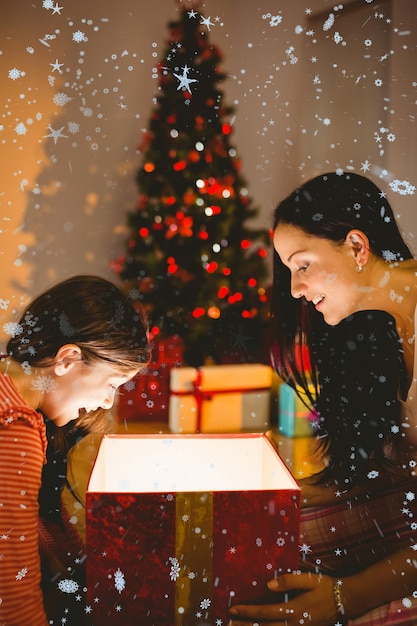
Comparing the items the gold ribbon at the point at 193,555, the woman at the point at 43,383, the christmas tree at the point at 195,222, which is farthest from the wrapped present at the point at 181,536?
the christmas tree at the point at 195,222

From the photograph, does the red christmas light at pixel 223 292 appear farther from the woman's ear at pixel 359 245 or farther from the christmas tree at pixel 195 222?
the woman's ear at pixel 359 245

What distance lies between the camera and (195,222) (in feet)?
3.57

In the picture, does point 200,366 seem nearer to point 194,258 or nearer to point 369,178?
point 194,258

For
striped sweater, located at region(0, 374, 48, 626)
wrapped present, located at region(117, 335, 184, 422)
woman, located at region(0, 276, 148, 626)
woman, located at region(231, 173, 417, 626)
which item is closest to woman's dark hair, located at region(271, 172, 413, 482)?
woman, located at region(231, 173, 417, 626)

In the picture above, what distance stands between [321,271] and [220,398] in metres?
0.34

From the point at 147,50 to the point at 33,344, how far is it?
2.04 feet

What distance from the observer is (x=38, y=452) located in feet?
3.50

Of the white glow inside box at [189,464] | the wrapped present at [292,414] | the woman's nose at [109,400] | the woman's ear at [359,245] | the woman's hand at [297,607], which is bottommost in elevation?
the woman's hand at [297,607]

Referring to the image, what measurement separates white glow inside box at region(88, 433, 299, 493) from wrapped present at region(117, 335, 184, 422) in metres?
0.06

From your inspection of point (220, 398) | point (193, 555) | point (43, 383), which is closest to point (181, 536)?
point (193, 555)

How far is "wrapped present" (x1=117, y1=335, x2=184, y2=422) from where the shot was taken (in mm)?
1089

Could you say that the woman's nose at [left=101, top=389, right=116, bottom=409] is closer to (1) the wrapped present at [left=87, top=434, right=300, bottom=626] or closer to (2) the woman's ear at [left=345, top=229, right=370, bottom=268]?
(1) the wrapped present at [left=87, top=434, right=300, bottom=626]

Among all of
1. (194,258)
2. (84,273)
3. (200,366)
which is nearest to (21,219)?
(84,273)

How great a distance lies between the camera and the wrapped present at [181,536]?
1062mm
